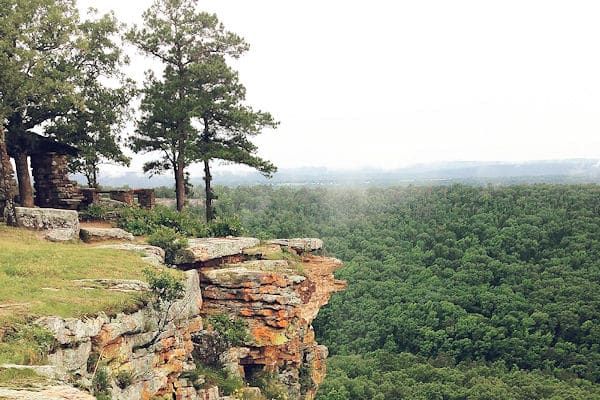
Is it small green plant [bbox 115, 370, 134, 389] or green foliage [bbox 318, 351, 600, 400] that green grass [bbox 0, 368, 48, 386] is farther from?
green foliage [bbox 318, 351, 600, 400]

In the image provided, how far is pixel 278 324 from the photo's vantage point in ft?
57.7

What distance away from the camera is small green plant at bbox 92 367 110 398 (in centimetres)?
990

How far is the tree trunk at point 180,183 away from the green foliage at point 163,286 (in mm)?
12341

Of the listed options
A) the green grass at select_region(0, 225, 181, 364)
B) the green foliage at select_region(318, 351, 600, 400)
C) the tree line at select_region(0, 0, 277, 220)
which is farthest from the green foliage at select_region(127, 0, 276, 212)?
the green foliage at select_region(318, 351, 600, 400)

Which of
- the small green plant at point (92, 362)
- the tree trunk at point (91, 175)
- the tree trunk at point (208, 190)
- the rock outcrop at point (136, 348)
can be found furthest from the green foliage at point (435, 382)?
the small green plant at point (92, 362)

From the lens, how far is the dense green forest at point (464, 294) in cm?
5681

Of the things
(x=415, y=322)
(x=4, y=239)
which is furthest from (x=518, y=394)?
(x=4, y=239)

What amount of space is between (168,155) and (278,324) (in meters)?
11.7

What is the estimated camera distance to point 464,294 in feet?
238

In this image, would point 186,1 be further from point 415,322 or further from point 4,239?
point 415,322

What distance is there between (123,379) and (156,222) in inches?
454

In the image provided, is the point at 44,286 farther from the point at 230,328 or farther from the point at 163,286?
the point at 230,328

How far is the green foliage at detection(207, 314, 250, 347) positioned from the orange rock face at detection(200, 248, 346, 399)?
22 centimetres

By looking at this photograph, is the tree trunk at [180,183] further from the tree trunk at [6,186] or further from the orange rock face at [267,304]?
the orange rock face at [267,304]
